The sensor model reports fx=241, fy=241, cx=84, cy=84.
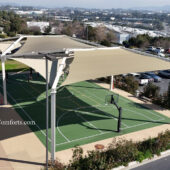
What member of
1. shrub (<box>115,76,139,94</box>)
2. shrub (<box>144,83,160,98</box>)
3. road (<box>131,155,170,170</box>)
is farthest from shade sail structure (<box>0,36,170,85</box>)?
road (<box>131,155,170,170</box>)

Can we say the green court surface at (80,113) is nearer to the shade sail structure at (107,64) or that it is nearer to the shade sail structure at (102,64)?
the shade sail structure at (102,64)

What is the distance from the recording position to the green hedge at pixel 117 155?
1215cm

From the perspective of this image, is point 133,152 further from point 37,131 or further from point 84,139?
point 37,131

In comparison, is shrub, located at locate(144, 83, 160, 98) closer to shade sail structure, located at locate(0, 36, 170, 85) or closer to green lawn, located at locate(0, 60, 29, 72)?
shade sail structure, located at locate(0, 36, 170, 85)

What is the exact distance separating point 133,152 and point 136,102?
10.3 meters

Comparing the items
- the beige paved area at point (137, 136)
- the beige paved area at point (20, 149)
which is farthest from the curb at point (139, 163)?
the beige paved area at point (20, 149)

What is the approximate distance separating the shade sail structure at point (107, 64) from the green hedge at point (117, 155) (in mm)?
4276

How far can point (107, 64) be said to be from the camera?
1736 centimetres

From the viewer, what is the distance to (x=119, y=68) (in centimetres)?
1664

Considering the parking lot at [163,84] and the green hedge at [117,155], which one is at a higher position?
the green hedge at [117,155]

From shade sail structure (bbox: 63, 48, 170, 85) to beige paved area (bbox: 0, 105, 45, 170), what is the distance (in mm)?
4456

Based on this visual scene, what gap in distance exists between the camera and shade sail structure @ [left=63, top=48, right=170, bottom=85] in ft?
50.2

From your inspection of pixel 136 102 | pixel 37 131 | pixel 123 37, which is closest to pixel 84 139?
pixel 37 131

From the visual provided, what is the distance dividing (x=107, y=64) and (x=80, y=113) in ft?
16.5
